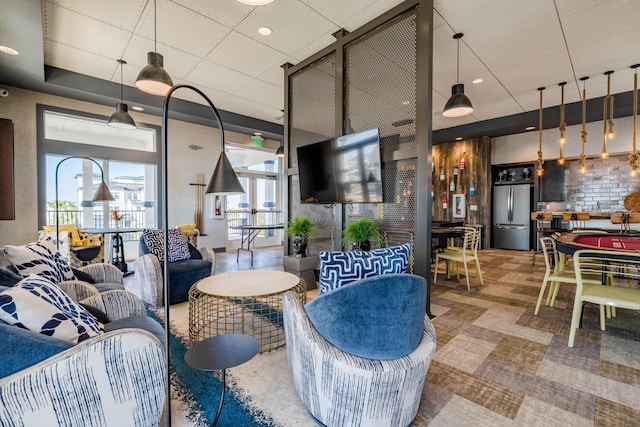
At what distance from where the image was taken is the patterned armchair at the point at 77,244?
4.20 m

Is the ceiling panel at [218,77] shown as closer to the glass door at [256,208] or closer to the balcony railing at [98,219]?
the glass door at [256,208]

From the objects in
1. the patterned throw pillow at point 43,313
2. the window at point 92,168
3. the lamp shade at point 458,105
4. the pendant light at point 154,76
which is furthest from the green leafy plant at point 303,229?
the window at point 92,168

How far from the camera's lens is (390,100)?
3.38 metres

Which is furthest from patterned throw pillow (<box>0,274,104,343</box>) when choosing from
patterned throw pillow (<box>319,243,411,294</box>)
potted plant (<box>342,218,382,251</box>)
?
potted plant (<box>342,218,382,251</box>)

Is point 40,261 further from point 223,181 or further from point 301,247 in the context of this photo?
point 301,247

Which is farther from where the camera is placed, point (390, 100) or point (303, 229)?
point (303, 229)

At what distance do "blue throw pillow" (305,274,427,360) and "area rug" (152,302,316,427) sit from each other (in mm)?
599

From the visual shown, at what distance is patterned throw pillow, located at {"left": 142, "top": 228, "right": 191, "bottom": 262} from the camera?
3580mm

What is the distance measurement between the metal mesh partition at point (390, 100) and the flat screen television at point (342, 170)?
0.16m

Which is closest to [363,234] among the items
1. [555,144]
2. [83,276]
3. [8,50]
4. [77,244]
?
[83,276]

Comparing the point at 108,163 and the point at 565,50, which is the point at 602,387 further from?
the point at 108,163

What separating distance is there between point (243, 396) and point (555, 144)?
8.46 meters

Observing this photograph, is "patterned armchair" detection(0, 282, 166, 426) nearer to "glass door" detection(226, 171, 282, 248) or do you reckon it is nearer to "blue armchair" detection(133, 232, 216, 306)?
"blue armchair" detection(133, 232, 216, 306)

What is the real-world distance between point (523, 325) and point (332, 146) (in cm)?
290
